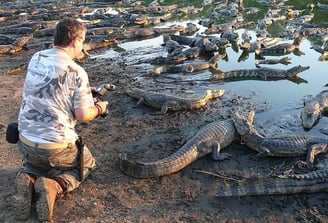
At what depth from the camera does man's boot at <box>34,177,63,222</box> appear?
3371 millimetres

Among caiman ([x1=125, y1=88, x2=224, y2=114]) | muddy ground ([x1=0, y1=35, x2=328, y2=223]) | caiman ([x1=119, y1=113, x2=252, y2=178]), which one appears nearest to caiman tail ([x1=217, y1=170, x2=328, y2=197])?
muddy ground ([x1=0, y1=35, x2=328, y2=223])

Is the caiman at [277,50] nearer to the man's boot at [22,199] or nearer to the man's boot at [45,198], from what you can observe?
the man's boot at [45,198]

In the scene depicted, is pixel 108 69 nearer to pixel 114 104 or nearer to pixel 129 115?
pixel 114 104

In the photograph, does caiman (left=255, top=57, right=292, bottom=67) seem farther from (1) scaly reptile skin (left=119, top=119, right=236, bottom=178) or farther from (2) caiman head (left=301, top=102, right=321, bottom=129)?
(1) scaly reptile skin (left=119, top=119, right=236, bottom=178)

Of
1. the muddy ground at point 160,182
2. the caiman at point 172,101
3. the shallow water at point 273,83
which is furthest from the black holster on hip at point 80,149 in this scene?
the shallow water at point 273,83

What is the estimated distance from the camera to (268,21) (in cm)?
1387

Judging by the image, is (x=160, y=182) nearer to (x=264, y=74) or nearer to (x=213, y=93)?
(x=213, y=93)

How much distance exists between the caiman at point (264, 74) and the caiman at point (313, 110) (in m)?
1.72

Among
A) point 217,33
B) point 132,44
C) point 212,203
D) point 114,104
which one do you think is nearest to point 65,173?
point 212,203

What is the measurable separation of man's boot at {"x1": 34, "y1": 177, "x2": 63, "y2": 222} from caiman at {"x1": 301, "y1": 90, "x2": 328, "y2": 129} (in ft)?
11.4

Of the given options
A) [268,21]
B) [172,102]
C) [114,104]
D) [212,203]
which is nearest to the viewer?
[212,203]

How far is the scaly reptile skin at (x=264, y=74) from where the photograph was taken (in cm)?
784

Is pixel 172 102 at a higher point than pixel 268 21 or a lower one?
higher

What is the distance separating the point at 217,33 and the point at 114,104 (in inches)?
289
